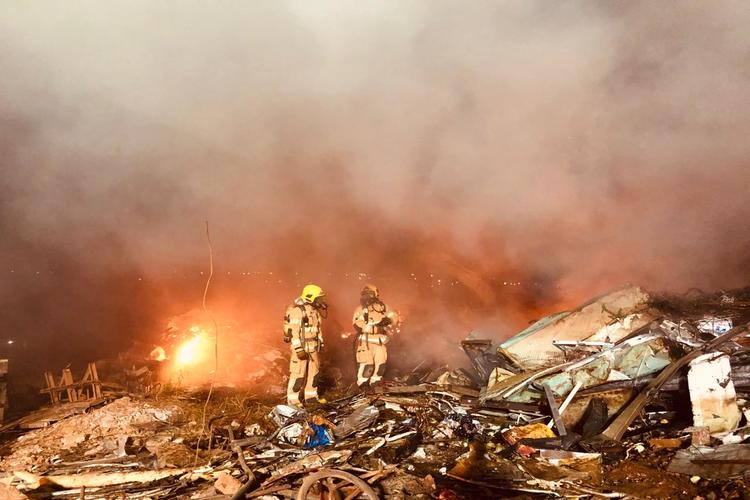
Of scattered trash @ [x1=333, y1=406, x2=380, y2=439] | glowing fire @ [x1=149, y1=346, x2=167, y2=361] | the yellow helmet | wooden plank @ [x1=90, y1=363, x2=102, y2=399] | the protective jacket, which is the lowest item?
scattered trash @ [x1=333, y1=406, x2=380, y2=439]

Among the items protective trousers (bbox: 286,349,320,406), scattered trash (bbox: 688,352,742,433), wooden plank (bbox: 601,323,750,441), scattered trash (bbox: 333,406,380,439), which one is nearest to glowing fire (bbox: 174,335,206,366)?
protective trousers (bbox: 286,349,320,406)

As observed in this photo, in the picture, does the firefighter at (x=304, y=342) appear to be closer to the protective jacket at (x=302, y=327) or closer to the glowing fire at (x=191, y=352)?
the protective jacket at (x=302, y=327)

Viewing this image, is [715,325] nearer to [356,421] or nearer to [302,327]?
[356,421]

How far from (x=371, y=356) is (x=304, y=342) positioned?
145 cm

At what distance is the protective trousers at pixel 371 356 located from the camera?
7617 mm

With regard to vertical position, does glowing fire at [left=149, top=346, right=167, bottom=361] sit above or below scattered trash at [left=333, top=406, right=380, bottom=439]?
above

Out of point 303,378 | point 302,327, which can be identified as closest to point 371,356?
point 303,378

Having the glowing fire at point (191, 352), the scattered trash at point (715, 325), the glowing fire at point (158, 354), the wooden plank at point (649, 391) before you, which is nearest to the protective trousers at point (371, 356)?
the wooden plank at point (649, 391)

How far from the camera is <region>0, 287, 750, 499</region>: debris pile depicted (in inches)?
152

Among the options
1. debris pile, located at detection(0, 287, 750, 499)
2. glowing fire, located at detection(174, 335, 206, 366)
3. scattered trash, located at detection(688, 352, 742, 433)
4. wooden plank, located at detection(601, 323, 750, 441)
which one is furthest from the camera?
glowing fire, located at detection(174, 335, 206, 366)

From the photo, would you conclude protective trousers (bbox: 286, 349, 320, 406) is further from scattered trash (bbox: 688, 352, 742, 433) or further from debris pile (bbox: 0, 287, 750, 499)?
scattered trash (bbox: 688, 352, 742, 433)

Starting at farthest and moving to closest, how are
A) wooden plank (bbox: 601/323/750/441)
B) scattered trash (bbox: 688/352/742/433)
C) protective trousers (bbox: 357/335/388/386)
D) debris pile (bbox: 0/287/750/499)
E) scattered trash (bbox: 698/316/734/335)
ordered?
1. protective trousers (bbox: 357/335/388/386)
2. scattered trash (bbox: 698/316/734/335)
3. wooden plank (bbox: 601/323/750/441)
4. scattered trash (bbox: 688/352/742/433)
5. debris pile (bbox: 0/287/750/499)

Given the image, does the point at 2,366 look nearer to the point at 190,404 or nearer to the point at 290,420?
the point at 190,404

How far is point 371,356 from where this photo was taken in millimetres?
7664
